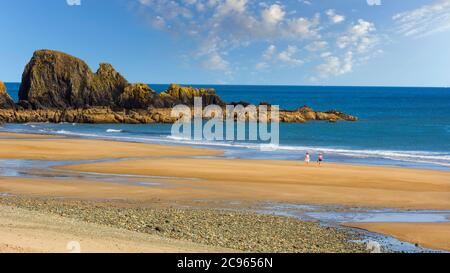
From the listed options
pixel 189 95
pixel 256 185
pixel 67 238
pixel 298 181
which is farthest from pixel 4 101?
pixel 67 238

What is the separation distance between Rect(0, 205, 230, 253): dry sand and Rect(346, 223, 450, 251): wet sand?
21.8ft

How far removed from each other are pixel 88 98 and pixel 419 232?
276 ft

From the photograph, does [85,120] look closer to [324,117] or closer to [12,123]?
[12,123]

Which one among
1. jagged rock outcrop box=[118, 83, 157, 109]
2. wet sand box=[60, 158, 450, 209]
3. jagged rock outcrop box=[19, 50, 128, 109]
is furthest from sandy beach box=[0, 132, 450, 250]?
jagged rock outcrop box=[19, 50, 128, 109]

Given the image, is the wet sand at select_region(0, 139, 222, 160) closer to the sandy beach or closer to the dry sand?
the sandy beach

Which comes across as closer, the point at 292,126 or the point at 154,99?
the point at 292,126

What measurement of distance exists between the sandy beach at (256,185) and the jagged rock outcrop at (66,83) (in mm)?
54181

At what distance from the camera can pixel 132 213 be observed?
19.0 meters

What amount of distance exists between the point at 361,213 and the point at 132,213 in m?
8.97

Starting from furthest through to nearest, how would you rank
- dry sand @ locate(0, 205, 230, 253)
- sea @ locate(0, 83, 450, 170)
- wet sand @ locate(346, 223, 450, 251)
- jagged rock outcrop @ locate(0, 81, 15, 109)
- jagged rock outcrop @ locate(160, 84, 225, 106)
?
1. jagged rock outcrop @ locate(160, 84, 225, 106)
2. jagged rock outcrop @ locate(0, 81, 15, 109)
3. sea @ locate(0, 83, 450, 170)
4. wet sand @ locate(346, 223, 450, 251)
5. dry sand @ locate(0, 205, 230, 253)

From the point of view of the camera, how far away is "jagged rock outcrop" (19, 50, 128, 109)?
305 feet

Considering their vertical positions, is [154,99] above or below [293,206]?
above
